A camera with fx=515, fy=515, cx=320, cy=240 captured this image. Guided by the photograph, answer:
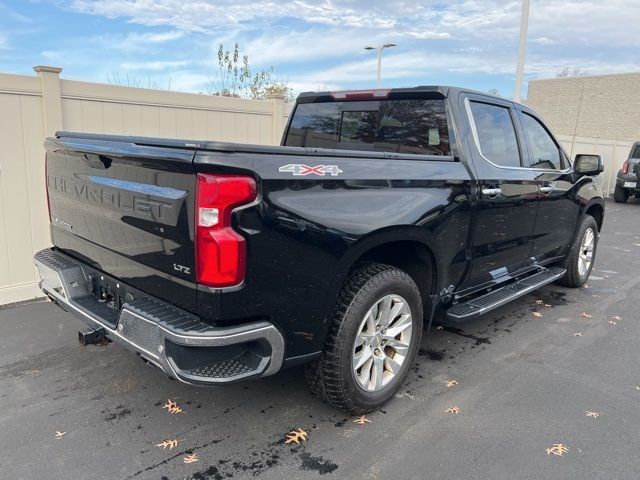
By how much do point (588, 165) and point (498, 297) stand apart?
2.00m

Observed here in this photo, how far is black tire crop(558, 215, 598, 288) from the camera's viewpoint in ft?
18.5

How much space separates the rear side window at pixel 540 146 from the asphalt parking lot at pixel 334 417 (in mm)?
1585

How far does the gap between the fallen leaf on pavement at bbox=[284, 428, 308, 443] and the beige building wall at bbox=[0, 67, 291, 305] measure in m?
3.52

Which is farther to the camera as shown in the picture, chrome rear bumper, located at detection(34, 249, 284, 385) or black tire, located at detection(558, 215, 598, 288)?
black tire, located at detection(558, 215, 598, 288)

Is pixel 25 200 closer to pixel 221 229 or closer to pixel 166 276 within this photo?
pixel 166 276

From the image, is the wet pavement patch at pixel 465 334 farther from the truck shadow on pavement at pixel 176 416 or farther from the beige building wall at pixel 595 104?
the beige building wall at pixel 595 104

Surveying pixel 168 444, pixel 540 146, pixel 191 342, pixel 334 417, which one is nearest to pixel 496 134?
pixel 540 146

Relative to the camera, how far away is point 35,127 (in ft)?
16.0

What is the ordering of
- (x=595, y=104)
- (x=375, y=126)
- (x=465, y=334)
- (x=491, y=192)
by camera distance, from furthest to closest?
(x=595, y=104)
(x=465, y=334)
(x=375, y=126)
(x=491, y=192)

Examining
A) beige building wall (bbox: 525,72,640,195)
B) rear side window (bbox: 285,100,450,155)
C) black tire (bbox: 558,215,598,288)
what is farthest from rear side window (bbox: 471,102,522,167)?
beige building wall (bbox: 525,72,640,195)

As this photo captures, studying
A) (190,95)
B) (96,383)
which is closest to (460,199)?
(96,383)

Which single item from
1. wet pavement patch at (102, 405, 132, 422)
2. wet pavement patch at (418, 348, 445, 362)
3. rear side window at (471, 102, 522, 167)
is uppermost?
rear side window at (471, 102, 522, 167)

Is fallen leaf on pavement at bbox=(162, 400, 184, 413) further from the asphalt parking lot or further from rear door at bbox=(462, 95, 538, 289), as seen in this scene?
rear door at bbox=(462, 95, 538, 289)

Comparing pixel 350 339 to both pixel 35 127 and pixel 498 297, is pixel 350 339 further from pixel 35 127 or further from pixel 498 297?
pixel 35 127
